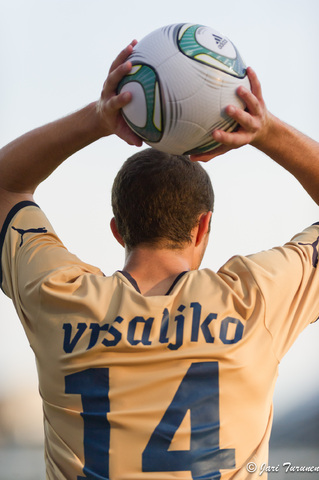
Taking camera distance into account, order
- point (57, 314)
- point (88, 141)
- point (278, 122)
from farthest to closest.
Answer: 1. point (88, 141)
2. point (278, 122)
3. point (57, 314)

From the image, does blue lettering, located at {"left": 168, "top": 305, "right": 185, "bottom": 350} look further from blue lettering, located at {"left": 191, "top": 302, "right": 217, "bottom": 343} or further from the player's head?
the player's head

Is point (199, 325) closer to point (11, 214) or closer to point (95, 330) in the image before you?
point (95, 330)

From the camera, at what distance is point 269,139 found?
209 cm

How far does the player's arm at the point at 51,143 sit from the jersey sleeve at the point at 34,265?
77 mm

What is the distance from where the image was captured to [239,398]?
72.7 inches

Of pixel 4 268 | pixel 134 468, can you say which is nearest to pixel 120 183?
pixel 4 268

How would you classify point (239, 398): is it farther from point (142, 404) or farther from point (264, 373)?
point (142, 404)

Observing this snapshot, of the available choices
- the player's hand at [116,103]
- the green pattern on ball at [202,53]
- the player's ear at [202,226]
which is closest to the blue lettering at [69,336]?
the player's ear at [202,226]

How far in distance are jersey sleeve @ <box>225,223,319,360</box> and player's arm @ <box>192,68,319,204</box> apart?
294 millimetres

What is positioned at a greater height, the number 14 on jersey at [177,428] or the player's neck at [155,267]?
the player's neck at [155,267]

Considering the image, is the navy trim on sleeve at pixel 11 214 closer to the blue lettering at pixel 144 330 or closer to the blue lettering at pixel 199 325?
the blue lettering at pixel 144 330

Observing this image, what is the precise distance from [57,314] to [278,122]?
96 cm

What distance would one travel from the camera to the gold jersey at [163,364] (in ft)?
5.92

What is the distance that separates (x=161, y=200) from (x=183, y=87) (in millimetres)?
375
